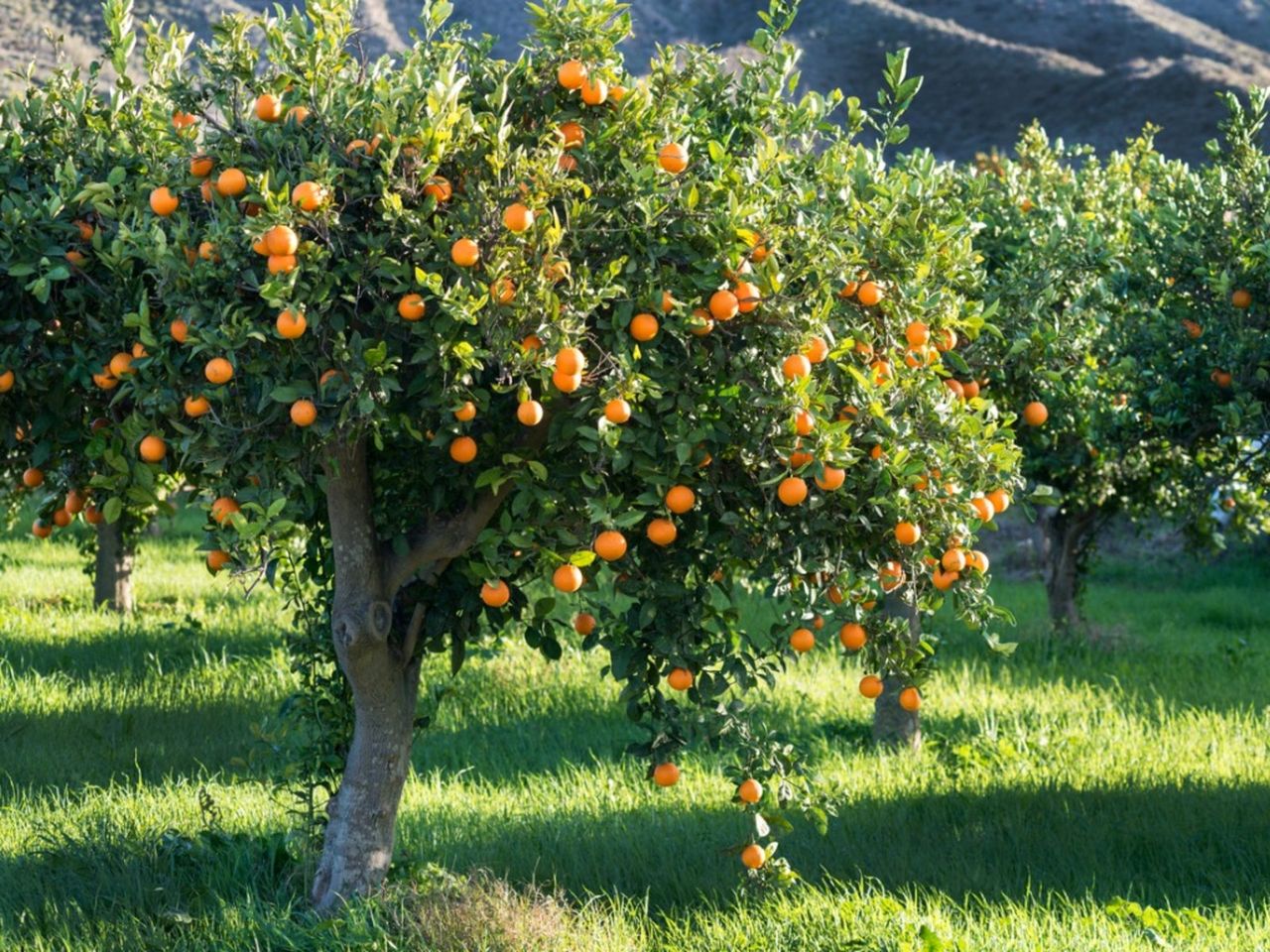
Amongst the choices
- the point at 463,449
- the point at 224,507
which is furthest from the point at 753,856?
the point at 224,507

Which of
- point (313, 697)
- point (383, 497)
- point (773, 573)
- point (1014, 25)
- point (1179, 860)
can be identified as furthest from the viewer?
point (1014, 25)

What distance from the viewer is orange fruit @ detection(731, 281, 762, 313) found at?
365 cm

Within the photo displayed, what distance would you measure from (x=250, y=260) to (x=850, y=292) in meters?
1.65

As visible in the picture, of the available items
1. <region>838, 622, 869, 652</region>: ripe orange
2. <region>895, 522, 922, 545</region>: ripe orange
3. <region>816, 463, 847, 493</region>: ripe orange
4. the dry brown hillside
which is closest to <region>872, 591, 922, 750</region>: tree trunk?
<region>838, 622, 869, 652</region>: ripe orange

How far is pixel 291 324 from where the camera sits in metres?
3.32

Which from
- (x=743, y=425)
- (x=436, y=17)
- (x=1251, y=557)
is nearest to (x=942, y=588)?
(x=743, y=425)

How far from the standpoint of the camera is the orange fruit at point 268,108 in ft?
11.6

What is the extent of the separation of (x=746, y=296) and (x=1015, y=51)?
34.4 m

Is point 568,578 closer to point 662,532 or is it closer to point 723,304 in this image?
point 662,532

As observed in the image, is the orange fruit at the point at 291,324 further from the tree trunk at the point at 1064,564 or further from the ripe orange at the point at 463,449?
the tree trunk at the point at 1064,564

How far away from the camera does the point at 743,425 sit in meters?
3.79

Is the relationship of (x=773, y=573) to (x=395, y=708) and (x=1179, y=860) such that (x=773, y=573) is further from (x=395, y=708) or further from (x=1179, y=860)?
(x=1179, y=860)

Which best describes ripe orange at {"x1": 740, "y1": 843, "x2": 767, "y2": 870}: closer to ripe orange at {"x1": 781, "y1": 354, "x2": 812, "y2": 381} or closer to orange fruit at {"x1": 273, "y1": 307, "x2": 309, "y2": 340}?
ripe orange at {"x1": 781, "y1": 354, "x2": 812, "y2": 381}

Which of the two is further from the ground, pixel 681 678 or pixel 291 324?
pixel 291 324
